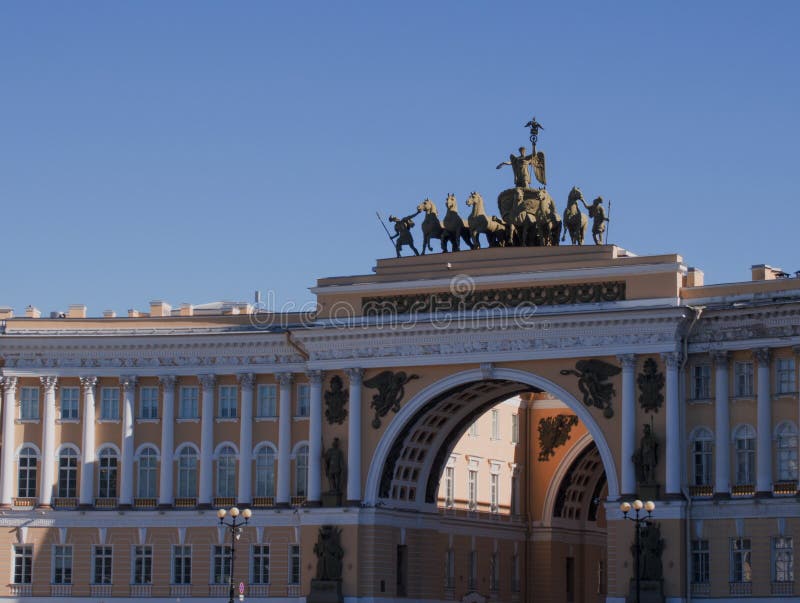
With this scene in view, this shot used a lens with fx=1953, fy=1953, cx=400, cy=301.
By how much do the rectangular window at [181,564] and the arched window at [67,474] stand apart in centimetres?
495

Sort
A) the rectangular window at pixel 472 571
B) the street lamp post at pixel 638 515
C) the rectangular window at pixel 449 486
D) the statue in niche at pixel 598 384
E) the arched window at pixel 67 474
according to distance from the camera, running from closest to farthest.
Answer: the street lamp post at pixel 638 515, the statue in niche at pixel 598 384, the arched window at pixel 67 474, the rectangular window at pixel 449 486, the rectangular window at pixel 472 571

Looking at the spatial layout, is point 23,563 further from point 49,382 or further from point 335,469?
point 335,469

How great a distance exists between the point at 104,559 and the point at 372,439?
40.5 feet

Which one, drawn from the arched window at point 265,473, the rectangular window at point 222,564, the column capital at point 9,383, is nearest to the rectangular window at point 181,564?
the rectangular window at point 222,564

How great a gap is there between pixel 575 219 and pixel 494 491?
59.7ft

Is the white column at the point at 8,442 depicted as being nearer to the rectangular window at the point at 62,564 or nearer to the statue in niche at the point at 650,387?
the rectangular window at the point at 62,564

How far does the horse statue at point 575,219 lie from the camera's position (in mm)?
72938

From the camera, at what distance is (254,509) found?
7688 centimetres

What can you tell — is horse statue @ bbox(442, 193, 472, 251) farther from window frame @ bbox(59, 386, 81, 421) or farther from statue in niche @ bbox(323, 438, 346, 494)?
window frame @ bbox(59, 386, 81, 421)

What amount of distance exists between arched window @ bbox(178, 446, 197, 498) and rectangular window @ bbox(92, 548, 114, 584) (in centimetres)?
376

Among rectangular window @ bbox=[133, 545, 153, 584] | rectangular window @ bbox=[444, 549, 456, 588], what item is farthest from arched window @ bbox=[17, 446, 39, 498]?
rectangular window @ bbox=[444, 549, 456, 588]

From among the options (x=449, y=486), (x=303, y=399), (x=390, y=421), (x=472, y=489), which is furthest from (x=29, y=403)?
(x=472, y=489)

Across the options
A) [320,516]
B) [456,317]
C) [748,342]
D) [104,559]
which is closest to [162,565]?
[104,559]

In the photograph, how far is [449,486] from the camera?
82688 mm
